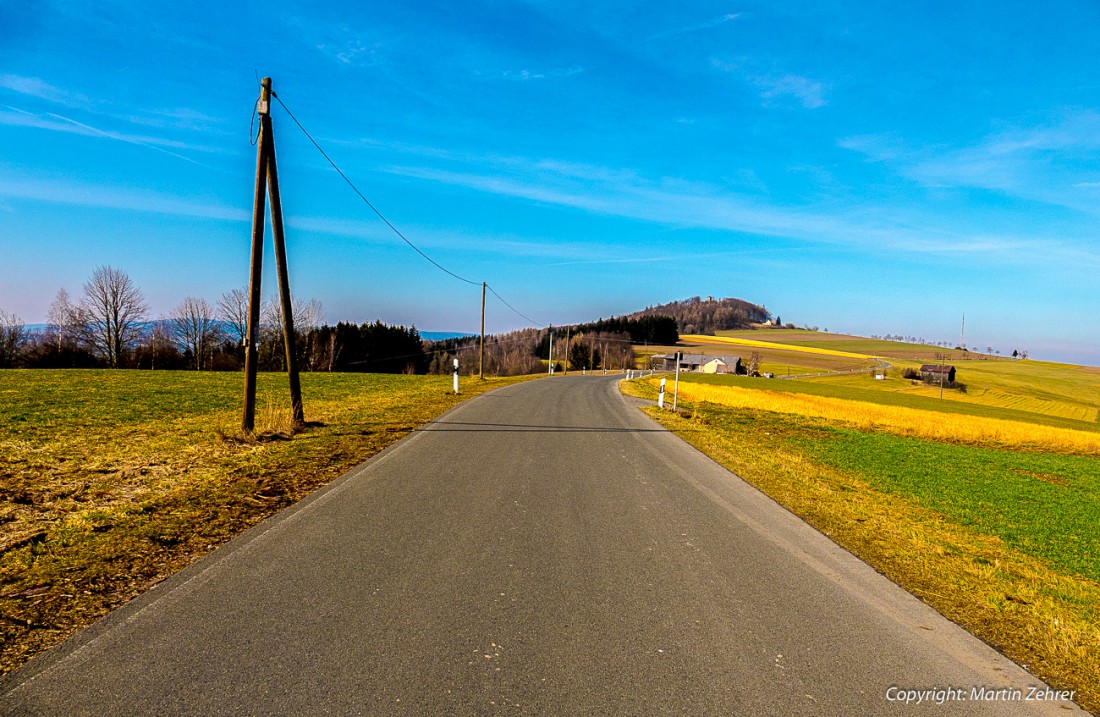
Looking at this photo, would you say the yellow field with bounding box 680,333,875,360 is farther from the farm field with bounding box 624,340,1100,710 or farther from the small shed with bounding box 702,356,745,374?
the farm field with bounding box 624,340,1100,710

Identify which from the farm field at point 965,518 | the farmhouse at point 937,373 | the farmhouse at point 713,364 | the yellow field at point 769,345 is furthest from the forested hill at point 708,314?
the farm field at point 965,518

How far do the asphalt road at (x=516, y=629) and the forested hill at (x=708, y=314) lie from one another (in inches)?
5868

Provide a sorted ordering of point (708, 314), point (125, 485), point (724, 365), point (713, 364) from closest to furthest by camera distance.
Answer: point (125, 485) < point (724, 365) < point (713, 364) < point (708, 314)

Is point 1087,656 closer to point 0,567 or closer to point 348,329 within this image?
point 0,567

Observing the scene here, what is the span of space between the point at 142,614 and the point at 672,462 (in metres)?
7.63

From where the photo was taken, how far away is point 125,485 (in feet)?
21.1

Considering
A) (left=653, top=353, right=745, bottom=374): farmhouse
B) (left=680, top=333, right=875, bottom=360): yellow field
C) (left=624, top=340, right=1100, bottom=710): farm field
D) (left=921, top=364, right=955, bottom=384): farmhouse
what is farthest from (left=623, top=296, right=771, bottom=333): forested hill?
(left=624, top=340, right=1100, bottom=710): farm field

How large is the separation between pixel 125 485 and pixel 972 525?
33.7ft

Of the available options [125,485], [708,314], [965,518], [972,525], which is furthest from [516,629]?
[708,314]

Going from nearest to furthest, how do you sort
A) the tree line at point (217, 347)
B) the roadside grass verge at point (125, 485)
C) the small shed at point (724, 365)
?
the roadside grass verge at point (125, 485) < the tree line at point (217, 347) < the small shed at point (724, 365)

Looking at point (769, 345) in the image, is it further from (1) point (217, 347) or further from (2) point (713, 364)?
(1) point (217, 347)

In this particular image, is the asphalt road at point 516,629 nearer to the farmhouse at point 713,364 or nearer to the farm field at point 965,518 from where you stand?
the farm field at point 965,518

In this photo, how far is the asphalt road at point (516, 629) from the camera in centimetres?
261

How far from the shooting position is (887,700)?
276 cm
